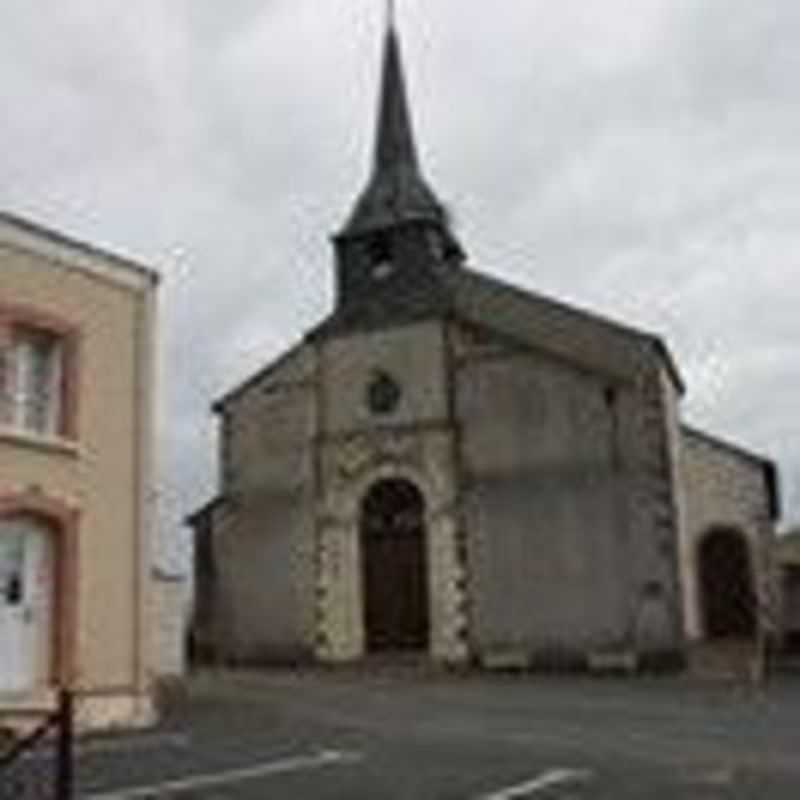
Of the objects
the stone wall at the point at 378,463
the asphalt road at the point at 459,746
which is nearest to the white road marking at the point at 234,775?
the asphalt road at the point at 459,746

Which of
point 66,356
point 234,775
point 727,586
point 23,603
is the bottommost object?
point 234,775

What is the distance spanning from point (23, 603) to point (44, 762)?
577 centimetres

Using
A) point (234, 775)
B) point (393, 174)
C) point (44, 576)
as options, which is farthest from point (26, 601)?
point (393, 174)

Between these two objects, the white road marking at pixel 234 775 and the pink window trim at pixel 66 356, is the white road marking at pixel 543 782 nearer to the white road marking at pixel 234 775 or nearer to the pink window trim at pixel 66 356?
the white road marking at pixel 234 775

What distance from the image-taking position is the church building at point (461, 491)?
3005cm

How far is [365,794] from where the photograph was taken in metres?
11.9

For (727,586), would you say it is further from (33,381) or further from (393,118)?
(33,381)

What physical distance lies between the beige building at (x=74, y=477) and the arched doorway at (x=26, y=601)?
16mm

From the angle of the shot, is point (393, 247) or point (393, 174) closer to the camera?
point (393, 247)

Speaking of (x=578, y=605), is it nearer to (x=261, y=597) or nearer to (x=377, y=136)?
(x=261, y=597)

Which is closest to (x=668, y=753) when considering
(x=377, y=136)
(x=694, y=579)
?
(x=694, y=579)

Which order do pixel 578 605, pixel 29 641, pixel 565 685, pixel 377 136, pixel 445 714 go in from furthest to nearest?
A: pixel 377 136 → pixel 578 605 → pixel 565 685 → pixel 445 714 → pixel 29 641

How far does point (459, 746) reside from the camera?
15.5 m

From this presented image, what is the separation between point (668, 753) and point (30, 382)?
8.25 meters
